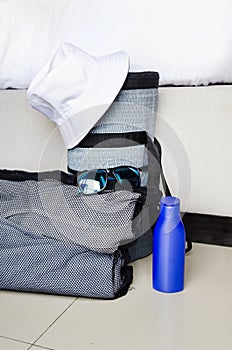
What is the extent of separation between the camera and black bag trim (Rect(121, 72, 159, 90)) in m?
1.15

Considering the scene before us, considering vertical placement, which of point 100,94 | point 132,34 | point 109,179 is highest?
point 132,34

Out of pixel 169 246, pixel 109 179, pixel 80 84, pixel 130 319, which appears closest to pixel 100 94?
pixel 80 84

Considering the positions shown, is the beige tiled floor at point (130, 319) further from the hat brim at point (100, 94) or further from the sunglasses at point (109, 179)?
the hat brim at point (100, 94)

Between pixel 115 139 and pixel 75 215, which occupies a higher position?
pixel 115 139

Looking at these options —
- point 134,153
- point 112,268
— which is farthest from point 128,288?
point 134,153

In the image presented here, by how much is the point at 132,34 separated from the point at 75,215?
1.85 feet

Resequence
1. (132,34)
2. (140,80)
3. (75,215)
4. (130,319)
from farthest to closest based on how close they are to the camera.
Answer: (132,34) < (140,80) < (75,215) < (130,319)

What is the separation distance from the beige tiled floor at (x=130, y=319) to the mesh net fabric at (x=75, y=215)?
134mm

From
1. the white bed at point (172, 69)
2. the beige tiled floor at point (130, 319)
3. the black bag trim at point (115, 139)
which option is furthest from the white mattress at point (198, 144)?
the beige tiled floor at point (130, 319)

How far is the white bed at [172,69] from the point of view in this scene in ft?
3.92

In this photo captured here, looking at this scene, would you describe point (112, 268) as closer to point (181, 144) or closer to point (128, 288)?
point (128, 288)

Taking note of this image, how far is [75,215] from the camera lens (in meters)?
1.05

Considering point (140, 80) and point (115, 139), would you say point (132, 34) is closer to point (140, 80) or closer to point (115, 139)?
point (140, 80)

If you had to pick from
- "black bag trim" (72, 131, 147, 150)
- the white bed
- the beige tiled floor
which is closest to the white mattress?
the white bed
